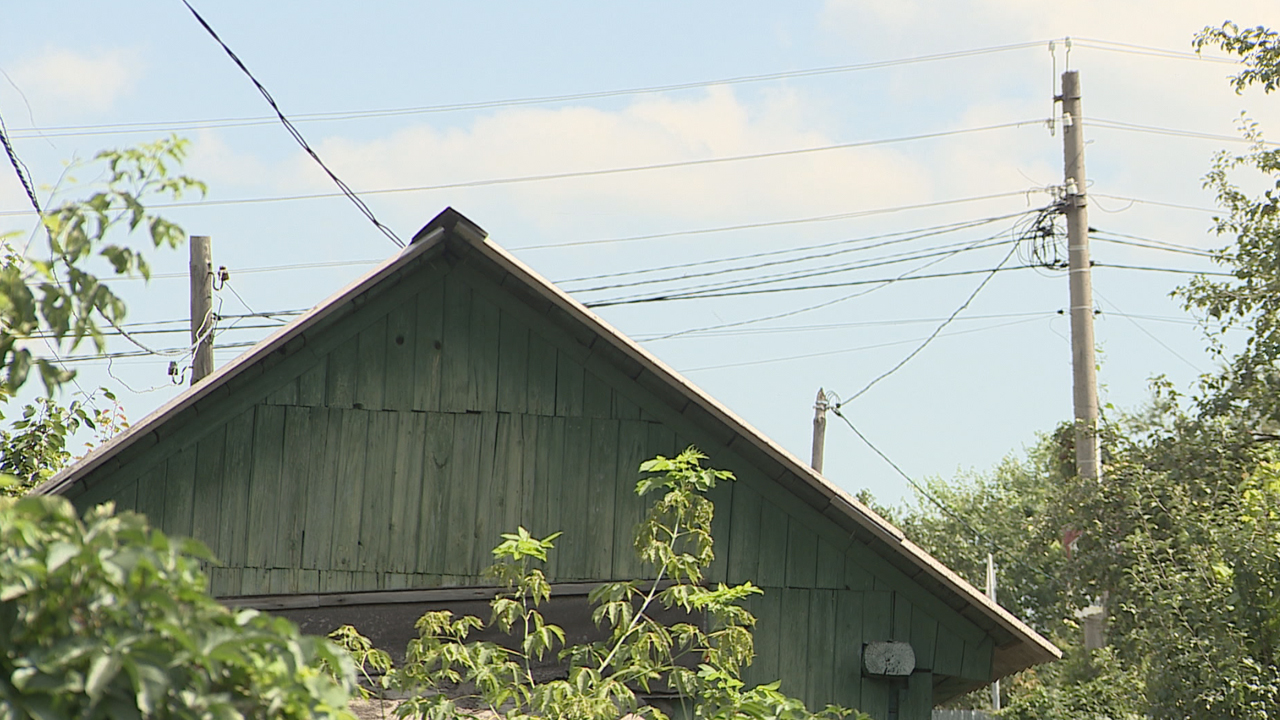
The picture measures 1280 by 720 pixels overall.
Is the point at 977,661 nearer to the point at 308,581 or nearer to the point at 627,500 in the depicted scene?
the point at 627,500

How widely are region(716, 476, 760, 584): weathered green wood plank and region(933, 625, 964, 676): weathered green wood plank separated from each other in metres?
1.24

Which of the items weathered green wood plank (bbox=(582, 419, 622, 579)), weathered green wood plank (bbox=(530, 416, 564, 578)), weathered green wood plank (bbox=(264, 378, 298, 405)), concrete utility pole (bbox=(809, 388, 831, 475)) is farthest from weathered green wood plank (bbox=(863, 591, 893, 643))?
concrete utility pole (bbox=(809, 388, 831, 475))

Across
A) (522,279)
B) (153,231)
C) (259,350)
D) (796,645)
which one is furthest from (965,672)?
(153,231)

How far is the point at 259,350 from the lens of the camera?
27.3 ft

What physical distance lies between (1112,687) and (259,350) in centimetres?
1214

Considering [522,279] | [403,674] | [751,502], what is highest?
[522,279]

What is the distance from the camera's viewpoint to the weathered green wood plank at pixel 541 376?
8.74m

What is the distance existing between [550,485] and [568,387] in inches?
26.4

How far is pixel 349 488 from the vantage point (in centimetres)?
856

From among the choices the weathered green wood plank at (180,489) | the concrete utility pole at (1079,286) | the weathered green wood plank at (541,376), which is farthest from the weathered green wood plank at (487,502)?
the concrete utility pole at (1079,286)

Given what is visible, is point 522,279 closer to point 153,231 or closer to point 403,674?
point 403,674

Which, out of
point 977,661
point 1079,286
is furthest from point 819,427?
point 977,661

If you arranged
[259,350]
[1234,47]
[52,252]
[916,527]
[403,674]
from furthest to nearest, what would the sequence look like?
[916,527] < [1234,47] < [259,350] < [403,674] < [52,252]

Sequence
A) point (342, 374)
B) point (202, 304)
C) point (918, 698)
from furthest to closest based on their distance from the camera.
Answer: point (202, 304) → point (342, 374) → point (918, 698)
